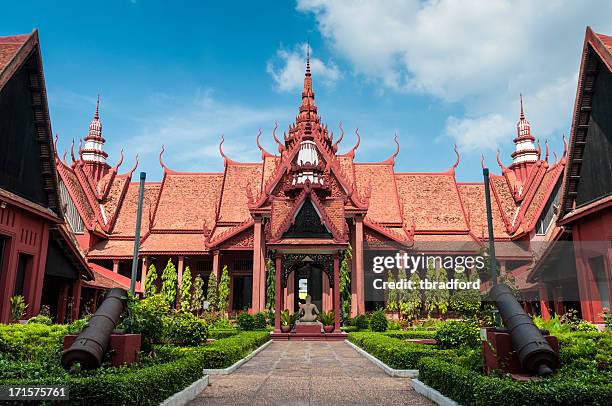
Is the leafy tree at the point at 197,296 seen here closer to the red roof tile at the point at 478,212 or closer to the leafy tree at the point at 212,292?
the leafy tree at the point at 212,292

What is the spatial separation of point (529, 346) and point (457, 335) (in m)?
4.48

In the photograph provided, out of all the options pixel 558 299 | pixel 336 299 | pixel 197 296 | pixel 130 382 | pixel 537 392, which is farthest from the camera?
pixel 197 296

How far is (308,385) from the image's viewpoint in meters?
6.90

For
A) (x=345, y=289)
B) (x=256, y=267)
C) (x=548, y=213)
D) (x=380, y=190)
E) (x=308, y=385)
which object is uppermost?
(x=380, y=190)

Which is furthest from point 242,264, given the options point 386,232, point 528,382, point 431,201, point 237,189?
point 528,382

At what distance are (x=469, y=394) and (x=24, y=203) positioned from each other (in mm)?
11717

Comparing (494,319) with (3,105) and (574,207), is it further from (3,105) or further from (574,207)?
(3,105)

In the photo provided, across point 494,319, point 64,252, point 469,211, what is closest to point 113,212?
point 64,252

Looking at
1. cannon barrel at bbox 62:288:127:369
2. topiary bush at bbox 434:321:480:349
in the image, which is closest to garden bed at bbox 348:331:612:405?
topiary bush at bbox 434:321:480:349

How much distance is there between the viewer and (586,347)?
7.15 m

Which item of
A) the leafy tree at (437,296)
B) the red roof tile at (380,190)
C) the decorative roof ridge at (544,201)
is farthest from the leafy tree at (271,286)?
the decorative roof ridge at (544,201)

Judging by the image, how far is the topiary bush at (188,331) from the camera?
10.2 meters

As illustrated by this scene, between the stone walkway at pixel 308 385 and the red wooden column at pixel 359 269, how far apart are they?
1208 cm

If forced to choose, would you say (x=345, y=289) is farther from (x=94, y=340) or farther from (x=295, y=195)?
(x=94, y=340)
